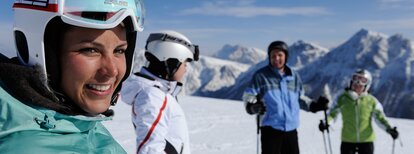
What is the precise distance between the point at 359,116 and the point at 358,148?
1.38 feet

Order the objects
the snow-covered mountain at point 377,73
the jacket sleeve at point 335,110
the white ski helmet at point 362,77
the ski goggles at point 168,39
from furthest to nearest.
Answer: the snow-covered mountain at point 377,73
the jacket sleeve at point 335,110
the white ski helmet at point 362,77
the ski goggles at point 168,39

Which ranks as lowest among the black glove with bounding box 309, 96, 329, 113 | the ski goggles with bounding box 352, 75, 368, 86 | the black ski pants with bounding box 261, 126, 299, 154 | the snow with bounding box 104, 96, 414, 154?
the snow with bounding box 104, 96, 414, 154

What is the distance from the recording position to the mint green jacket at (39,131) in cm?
93

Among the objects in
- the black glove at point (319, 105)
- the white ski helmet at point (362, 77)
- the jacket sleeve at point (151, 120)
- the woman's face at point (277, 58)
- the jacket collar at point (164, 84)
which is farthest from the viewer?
the white ski helmet at point (362, 77)

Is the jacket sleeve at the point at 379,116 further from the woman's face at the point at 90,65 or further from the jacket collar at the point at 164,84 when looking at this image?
the woman's face at the point at 90,65

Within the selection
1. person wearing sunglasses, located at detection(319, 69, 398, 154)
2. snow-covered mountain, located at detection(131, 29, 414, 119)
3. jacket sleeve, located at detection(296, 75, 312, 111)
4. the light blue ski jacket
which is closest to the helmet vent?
the light blue ski jacket

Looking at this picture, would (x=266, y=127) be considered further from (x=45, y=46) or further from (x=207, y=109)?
(x=207, y=109)

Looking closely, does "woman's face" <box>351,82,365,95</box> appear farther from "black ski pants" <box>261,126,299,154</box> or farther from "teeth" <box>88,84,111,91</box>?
"teeth" <box>88,84,111,91</box>

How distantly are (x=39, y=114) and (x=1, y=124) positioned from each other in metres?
0.09

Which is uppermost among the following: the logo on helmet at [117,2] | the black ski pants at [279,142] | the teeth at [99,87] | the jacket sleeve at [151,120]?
the logo on helmet at [117,2]

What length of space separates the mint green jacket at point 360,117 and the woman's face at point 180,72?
3323 mm

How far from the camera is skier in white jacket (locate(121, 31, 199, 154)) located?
229 centimetres

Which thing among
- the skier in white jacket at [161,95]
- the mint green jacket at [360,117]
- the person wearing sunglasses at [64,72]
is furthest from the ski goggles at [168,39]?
the mint green jacket at [360,117]

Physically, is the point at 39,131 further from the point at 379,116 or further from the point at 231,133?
the point at 231,133
